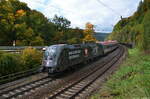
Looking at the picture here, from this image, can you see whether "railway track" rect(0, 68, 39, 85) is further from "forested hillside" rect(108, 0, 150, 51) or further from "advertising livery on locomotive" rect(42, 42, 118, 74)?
"forested hillside" rect(108, 0, 150, 51)

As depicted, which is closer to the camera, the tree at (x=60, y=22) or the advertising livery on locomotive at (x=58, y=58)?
the advertising livery on locomotive at (x=58, y=58)

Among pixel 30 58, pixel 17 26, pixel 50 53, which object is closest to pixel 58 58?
pixel 50 53

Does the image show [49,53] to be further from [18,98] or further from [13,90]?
[18,98]

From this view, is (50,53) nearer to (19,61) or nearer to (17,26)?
(19,61)

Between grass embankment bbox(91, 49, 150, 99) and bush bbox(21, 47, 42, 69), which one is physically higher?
bush bbox(21, 47, 42, 69)

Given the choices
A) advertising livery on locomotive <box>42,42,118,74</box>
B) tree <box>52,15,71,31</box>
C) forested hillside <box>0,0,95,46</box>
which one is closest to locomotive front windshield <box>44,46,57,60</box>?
advertising livery on locomotive <box>42,42,118,74</box>

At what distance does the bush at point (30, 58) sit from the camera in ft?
71.8

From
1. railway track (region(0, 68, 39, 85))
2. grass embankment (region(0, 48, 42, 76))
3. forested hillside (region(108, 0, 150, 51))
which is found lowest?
railway track (region(0, 68, 39, 85))

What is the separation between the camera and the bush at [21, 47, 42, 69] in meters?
21.9

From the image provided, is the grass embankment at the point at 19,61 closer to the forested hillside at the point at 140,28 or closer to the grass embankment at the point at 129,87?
the grass embankment at the point at 129,87

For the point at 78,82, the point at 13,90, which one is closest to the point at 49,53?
the point at 78,82

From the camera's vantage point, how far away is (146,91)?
8.48m

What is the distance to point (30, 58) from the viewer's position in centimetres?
2247

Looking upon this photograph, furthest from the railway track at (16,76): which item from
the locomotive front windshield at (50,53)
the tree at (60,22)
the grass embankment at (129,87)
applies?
the tree at (60,22)
